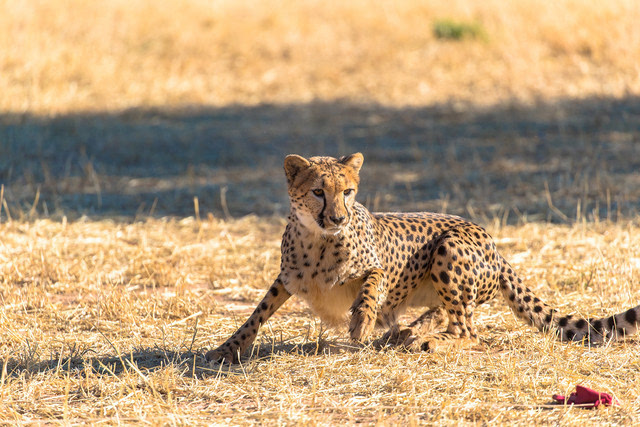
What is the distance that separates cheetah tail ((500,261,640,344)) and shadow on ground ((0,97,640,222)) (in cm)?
→ 237

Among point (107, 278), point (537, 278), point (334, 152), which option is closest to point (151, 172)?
point (334, 152)

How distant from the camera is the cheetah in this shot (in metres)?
4.01

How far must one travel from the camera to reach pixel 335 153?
9766 mm

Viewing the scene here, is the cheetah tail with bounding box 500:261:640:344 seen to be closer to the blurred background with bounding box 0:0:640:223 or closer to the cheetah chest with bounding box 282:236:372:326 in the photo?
the cheetah chest with bounding box 282:236:372:326

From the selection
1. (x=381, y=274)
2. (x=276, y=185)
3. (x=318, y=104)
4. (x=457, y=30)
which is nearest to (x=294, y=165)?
(x=381, y=274)

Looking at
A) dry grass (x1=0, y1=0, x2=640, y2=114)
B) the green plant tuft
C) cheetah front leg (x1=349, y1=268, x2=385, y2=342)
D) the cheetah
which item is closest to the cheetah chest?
the cheetah

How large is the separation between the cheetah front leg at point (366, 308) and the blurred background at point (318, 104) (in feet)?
10.3

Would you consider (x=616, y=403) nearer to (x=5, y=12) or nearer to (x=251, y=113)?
(x=251, y=113)

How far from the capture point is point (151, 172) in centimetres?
925

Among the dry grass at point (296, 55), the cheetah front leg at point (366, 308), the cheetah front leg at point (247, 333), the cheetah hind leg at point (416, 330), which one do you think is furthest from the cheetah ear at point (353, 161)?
the dry grass at point (296, 55)

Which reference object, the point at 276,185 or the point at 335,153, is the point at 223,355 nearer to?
the point at 276,185

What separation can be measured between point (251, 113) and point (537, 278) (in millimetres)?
6967

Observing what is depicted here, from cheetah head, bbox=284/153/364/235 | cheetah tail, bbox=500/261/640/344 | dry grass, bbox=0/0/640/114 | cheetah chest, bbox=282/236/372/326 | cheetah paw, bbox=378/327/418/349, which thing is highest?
dry grass, bbox=0/0/640/114

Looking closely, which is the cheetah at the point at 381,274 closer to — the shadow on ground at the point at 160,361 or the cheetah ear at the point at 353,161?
the cheetah ear at the point at 353,161
